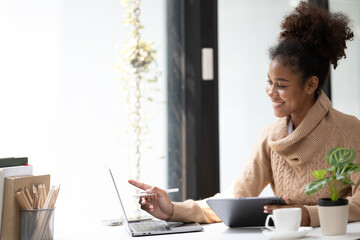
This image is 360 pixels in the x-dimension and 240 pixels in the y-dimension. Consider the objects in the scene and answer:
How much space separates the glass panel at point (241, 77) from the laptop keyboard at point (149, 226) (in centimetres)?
110

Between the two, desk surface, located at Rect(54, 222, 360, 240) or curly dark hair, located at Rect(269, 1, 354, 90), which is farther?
curly dark hair, located at Rect(269, 1, 354, 90)

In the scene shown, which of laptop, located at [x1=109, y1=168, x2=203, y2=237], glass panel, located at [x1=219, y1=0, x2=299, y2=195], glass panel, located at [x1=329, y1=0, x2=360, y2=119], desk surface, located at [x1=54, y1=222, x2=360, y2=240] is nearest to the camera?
desk surface, located at [x1=54, y1=222, x2=360, y2=240]

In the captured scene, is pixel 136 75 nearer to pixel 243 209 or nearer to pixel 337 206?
pixel 243 209

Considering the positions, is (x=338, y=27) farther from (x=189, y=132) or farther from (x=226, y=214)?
(x=189, y=132)

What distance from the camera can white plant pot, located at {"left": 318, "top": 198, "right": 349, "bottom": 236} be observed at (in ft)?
5.25

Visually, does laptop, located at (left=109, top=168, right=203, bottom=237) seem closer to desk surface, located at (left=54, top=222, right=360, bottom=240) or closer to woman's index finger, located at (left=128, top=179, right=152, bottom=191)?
desk surface, located at (left=54, top=222, right=360, bottom=240)

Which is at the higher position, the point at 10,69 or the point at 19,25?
the point at 19,25

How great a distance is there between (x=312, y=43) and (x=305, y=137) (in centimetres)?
36

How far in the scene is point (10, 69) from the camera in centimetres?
232

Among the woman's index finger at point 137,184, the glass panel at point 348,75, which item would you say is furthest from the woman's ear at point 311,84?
the glass panel at point 348,75

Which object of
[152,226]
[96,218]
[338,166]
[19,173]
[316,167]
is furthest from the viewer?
[96,218]

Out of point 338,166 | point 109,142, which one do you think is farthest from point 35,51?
point 338,166

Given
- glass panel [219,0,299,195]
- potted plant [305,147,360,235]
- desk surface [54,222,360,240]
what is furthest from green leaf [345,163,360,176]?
glass panel [219,0,299,195]

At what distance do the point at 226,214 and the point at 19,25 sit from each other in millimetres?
1245
